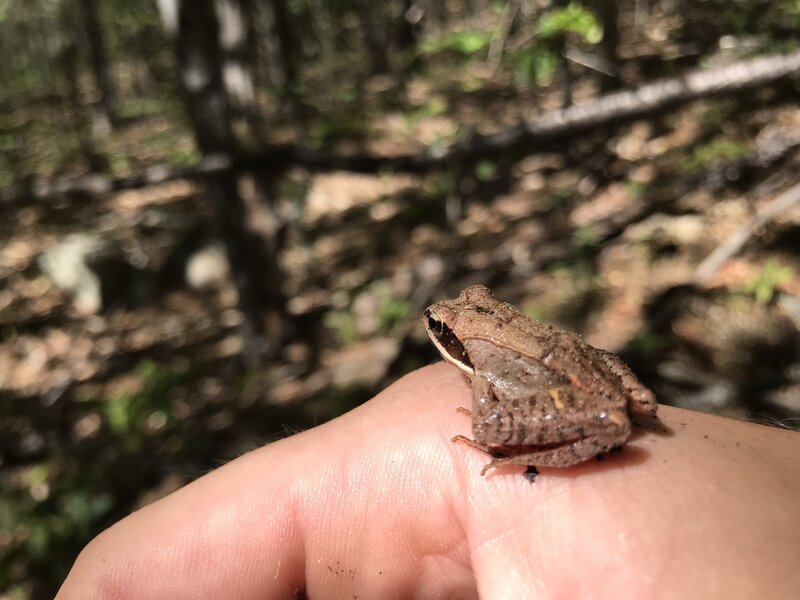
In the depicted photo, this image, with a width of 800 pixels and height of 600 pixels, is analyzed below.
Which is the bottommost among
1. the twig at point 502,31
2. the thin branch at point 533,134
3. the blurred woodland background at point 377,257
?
the blurred woodland background at point 377,257

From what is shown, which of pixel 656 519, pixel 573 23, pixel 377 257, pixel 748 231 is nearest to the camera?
pixel 656 519

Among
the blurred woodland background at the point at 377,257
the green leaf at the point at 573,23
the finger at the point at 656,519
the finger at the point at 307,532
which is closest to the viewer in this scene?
the finger at the point at 656,519

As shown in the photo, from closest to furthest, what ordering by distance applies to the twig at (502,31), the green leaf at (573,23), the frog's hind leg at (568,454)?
the frog's hind leg at (568,454) → the green leaf at (573,23) → the twig at (502,31)

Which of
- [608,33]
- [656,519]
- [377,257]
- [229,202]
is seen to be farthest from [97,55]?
[656,519]

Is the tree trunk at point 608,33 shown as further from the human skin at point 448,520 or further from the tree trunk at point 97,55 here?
the tree trunk at point 97,55

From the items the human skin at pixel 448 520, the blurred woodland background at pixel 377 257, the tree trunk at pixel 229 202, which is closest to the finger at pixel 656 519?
the human skin at pixel 448 520

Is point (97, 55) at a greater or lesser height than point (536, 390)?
greater

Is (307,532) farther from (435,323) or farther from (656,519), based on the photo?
(656,519)
